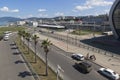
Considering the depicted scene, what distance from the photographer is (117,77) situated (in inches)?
1900

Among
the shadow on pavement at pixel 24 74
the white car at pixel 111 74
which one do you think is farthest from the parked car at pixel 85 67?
the shadow on pavement at pixel 24 74

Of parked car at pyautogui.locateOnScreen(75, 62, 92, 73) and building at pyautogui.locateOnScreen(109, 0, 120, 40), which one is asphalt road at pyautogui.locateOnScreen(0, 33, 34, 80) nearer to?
parked car at pyautogui.locateOnScreen(75, 62, 92, 73)

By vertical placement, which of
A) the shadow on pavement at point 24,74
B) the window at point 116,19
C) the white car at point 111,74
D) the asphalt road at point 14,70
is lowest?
the asphalt road at point 14,70

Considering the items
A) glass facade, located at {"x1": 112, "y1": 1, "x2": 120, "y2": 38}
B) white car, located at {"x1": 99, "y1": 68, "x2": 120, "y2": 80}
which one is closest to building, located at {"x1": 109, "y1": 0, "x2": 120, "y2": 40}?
glass facade, located at {"x1": 112, "y1": 1, "x2": 120, "y2": 38}

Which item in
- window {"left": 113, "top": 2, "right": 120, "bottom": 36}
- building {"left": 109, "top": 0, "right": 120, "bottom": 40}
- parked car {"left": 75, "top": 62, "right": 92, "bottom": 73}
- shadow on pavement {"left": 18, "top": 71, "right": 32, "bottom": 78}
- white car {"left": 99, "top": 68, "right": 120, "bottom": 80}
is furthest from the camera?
window {"left": 113, "top": 2, "right": 120, "bottom": 36}

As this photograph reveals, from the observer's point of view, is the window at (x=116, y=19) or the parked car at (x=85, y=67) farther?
the window at (x=116, y=19)

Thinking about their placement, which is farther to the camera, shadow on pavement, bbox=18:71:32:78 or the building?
the building

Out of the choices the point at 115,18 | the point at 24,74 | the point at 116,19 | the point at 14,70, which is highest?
the point at 115,18

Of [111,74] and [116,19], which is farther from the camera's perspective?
[116,19]

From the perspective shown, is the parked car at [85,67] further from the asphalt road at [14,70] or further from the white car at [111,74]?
the asphalt road at [14,70]

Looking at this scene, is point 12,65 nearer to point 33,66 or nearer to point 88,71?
point 33,66

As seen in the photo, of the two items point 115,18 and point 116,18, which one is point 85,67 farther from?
point 115,18

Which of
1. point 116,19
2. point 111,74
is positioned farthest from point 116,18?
point 111,74

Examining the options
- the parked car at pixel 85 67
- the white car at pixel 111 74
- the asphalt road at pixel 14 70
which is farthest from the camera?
the parked car at pixel 85 67
